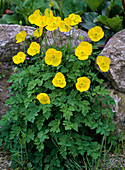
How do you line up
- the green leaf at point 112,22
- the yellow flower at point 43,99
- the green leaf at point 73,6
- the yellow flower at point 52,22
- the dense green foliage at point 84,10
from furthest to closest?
1. the green leaf at point 73,6
2. the dense green foliage at point 84,10
3. the green leaf at point 112,22
4. the yellow flower at point 52,22
5. the yellow flower at point 43,99

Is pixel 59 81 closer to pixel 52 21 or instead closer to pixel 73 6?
pixel 52 21

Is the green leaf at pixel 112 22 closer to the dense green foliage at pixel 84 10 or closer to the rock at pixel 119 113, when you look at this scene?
the dense green foliage at pixel 84 10

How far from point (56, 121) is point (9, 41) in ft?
4.76

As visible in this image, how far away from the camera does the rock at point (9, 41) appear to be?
284 cm

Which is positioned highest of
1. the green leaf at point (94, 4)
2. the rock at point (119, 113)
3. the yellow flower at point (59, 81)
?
the green leaf at point (94, 4)

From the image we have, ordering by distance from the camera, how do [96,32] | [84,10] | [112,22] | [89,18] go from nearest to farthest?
[96,32] → [112,22] → [89,18] → [84,10]

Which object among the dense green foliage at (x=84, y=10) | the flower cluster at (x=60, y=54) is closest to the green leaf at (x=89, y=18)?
the dense green foliage at (x=84, y=10)

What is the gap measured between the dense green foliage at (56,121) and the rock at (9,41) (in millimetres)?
711

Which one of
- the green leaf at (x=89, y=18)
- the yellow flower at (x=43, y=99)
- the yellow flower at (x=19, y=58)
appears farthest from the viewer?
the green leaf at (x=89, y=18)

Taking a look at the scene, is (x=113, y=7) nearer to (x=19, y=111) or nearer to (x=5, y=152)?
(x=19, y=111)

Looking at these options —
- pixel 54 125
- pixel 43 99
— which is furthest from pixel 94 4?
pixel 54 125

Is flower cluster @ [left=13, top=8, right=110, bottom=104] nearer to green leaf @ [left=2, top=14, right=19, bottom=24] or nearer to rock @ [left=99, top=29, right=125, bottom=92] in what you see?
rock @ [left=99, top=29, right=125, bottom=92]

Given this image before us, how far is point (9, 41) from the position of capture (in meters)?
2.85

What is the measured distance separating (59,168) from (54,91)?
32.3 inches
